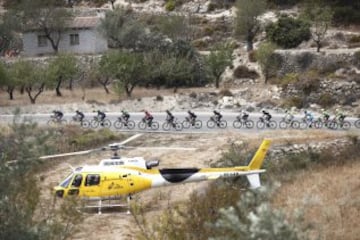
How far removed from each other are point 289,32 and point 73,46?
1813 centimetres

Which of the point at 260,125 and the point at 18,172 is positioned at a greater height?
the point at 18,172

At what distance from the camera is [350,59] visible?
1932 inches

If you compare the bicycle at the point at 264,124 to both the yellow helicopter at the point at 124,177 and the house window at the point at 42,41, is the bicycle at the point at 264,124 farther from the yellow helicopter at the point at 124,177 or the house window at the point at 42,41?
the house window at the point at 42,41

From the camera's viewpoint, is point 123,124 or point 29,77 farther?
point 29,77

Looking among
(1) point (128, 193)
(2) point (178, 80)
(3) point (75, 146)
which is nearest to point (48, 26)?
(2) point (178, 80)

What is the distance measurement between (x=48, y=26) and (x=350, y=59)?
25.2 meters

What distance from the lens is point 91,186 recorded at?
22.5 metres

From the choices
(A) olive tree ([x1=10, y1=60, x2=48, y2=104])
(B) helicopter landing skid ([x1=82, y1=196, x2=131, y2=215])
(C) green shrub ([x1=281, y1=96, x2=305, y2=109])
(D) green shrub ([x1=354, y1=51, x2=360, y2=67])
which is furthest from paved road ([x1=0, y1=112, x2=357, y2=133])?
(D) green shrub ([x1=354, y1=51, x2=360, y2=67])

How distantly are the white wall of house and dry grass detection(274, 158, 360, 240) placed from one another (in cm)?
3329

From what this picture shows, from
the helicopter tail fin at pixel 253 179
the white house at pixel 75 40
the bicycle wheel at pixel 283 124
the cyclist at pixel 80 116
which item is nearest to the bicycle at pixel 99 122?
the cyclist at pixel 80 116

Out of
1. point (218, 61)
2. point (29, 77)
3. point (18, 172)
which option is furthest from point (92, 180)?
point (218, 61)

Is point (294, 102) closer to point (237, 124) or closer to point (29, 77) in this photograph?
point (237, 124)

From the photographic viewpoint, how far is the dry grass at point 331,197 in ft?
62.8

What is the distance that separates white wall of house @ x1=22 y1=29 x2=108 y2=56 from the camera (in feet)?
187
